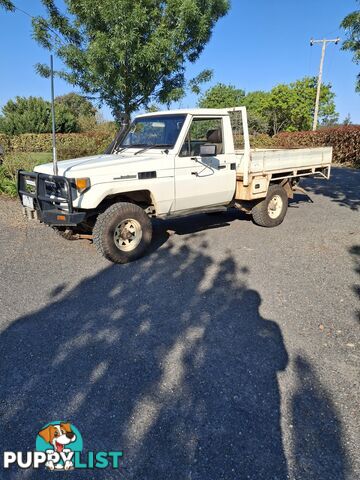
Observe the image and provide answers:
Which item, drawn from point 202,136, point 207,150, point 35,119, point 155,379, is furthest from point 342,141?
point 35,119

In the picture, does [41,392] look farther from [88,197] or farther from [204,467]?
[88,197]

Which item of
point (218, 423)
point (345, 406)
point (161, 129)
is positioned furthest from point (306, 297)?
point (161, 129)

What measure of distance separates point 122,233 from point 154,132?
5.89 feet

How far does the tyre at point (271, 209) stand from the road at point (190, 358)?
1.25 meters

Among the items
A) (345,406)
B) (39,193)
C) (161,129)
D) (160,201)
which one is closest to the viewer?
(345,406)

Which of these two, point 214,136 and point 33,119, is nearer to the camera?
point 214,136

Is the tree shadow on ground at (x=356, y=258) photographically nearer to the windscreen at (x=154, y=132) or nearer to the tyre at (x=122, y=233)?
the tyre at (x=122, y=233)

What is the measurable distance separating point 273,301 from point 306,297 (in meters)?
0.41

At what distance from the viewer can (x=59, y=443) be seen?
2166 mm

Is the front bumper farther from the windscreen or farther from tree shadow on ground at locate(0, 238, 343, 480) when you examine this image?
the windscreen

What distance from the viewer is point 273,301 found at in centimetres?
389

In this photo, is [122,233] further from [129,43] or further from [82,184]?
[129,43]

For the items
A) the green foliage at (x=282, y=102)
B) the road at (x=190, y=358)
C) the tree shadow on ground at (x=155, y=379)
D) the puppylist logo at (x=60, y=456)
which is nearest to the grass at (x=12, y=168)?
the road at (x=190, y=358)

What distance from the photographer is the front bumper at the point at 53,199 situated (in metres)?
4.39
